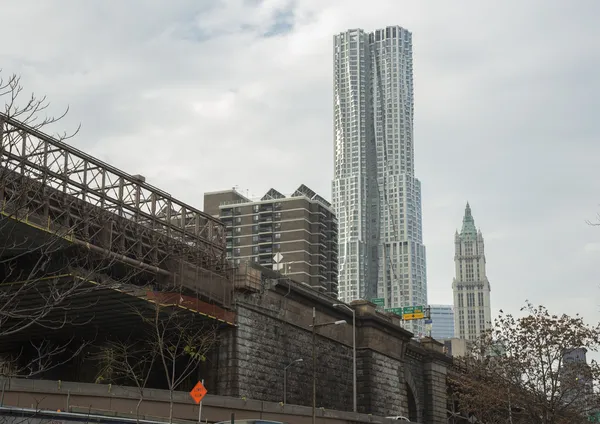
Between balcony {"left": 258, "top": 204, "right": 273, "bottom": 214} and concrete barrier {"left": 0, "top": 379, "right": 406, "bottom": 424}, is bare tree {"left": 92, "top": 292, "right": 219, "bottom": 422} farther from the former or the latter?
balcony {"left": 258, "top": 204, "right": 273, "bottom": 214}

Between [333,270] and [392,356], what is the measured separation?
119440mm

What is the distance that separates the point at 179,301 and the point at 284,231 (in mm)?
126282

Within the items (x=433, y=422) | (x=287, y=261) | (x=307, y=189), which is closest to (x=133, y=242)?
(x=433, y=422)

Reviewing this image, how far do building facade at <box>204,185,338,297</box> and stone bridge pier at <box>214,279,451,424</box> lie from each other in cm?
9228

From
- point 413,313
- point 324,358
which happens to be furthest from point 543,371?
point 413,313

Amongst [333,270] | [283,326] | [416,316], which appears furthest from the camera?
[333,270]

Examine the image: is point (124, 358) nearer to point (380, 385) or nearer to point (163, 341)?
point (163, 341)

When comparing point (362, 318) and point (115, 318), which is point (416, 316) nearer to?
point (362, 318)

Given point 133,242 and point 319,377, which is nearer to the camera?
point 133,242

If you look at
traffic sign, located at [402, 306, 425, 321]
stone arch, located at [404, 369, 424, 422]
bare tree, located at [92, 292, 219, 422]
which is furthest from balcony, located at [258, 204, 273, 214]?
bare tree, located at [92, 292, 219, 422]

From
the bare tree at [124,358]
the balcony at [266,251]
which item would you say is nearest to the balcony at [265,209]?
the balcony at [266,251]

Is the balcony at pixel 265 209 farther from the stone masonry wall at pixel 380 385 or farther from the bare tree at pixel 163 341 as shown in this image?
the bare tree at pixel 163 341

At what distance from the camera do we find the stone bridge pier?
57.9 m

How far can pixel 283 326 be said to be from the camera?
205 ft
